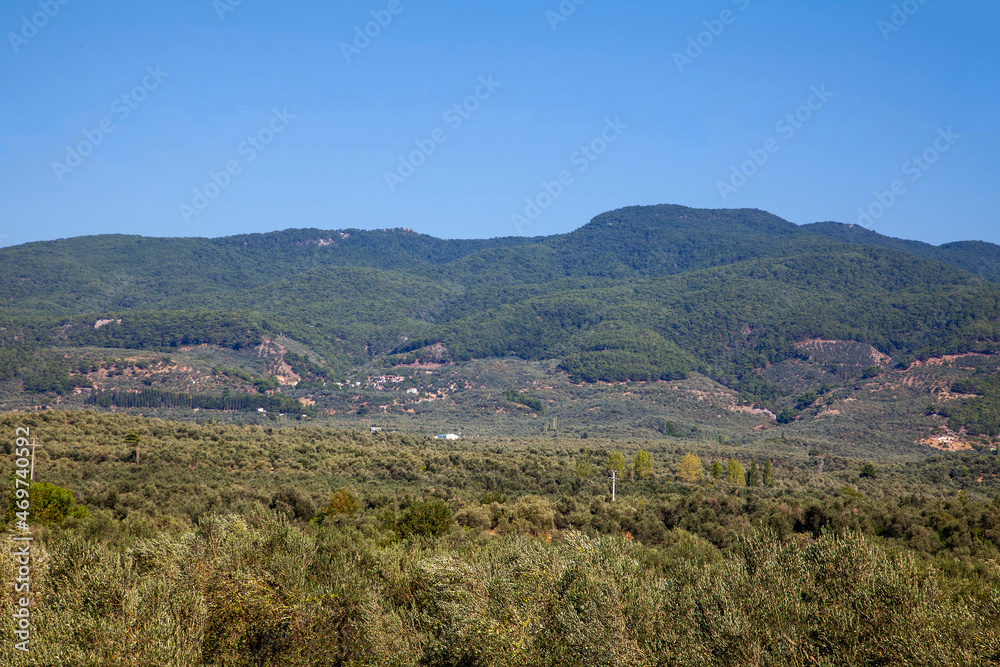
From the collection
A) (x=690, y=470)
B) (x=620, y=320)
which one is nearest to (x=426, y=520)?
(x=690, y=470)

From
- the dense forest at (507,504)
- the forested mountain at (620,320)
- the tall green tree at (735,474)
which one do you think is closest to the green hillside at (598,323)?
the forested mountain at (620,320)

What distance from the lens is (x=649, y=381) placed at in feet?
453

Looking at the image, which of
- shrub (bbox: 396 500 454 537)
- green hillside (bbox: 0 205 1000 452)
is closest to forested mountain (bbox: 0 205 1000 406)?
green hillside (bbox: 0 205 1000 452)

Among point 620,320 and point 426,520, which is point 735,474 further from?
point 620,320

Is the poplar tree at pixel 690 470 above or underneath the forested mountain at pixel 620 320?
underneath

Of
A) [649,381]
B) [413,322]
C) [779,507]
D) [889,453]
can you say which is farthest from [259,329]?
[779,507]

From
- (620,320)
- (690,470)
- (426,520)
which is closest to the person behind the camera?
(426,520)

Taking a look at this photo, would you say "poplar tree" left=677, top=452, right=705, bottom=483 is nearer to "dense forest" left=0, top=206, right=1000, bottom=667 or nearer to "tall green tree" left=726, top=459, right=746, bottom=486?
"dense forest" left=0, top=206, right=1000, bottom=667

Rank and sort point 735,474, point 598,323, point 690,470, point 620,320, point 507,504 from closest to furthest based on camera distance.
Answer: point 507,504
point 735,474
point 690,470
point 620,320
point 598,323

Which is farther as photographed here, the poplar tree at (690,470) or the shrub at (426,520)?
the poplar tree at (690,470)

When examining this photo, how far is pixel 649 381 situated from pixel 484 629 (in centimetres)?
12750

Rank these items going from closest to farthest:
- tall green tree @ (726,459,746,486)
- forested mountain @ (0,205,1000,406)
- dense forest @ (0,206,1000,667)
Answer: dense forest @ (0,206,1000,667) < tall green tree @ (726,459,746,486) < forested mountain @ (0,205,1000,406)

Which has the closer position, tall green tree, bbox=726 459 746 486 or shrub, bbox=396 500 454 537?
shrub, bbox=396 500 454 537

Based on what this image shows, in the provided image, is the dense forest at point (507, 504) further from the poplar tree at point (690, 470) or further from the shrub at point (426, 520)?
the poplar tree at point (690, 470)
